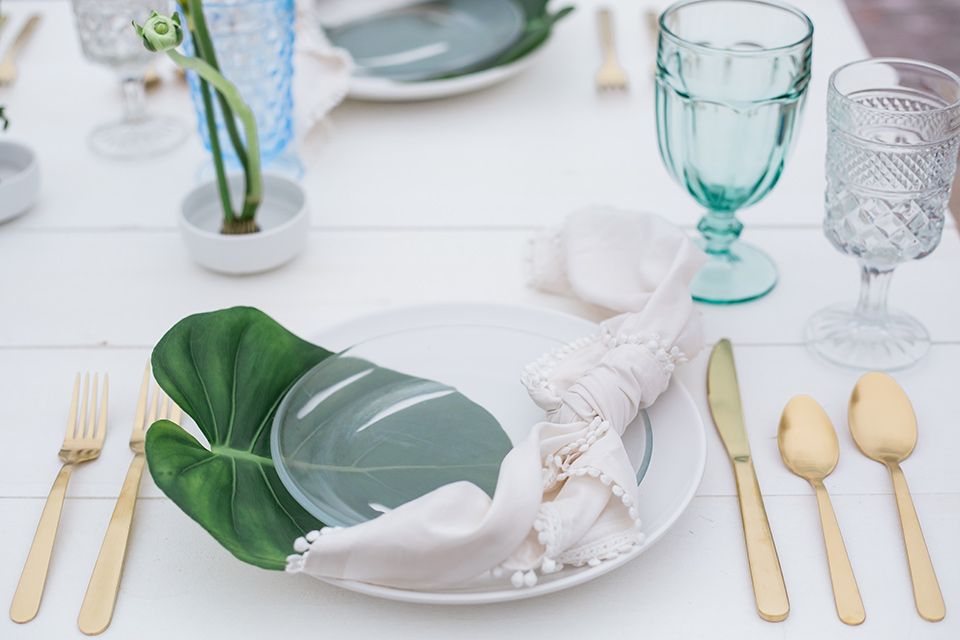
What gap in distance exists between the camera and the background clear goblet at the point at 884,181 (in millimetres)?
647

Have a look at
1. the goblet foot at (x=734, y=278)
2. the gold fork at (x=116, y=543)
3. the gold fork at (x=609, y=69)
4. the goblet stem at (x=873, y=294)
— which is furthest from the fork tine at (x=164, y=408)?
the gold fork at (x=609, y=69)

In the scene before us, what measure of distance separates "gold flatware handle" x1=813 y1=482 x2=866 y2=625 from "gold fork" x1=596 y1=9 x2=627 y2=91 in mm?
634

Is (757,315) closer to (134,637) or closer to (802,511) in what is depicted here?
(802,511)

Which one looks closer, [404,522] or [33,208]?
[404,522]

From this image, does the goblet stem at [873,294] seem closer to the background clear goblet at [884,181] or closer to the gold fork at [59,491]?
the background clear goblet at [884,181]

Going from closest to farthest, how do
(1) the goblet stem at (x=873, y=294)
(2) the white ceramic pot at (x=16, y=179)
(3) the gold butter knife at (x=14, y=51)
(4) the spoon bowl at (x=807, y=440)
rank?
(4) the spoon bowl at (x=807, y=440)
(1) the goblet stem at (x=873, y=294)
(2) the white ceramic pot at (x=16, y=179)
(3) the gold butter knife at (x=14, y=51)

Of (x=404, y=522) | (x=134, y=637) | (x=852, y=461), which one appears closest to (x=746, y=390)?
(x=852, y=461)

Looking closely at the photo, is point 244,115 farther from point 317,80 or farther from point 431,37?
point 431,37

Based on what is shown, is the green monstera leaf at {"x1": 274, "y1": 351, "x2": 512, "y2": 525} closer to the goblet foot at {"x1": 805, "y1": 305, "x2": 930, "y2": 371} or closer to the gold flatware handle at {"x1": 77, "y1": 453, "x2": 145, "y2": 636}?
the gold flatware handle at {"x1": 77, "y1": 453, "x2": 145, "y2": 636}

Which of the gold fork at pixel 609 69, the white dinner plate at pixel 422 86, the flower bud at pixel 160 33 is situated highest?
the flower bud at pixel 160 33

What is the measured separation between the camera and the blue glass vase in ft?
2.96

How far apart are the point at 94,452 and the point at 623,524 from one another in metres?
0.37

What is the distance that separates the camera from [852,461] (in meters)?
0.64

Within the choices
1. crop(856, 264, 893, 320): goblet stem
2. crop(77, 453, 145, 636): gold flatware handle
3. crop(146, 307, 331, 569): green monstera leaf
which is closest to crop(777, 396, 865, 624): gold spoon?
crop(856, 264, 893, 320): goblet stem
